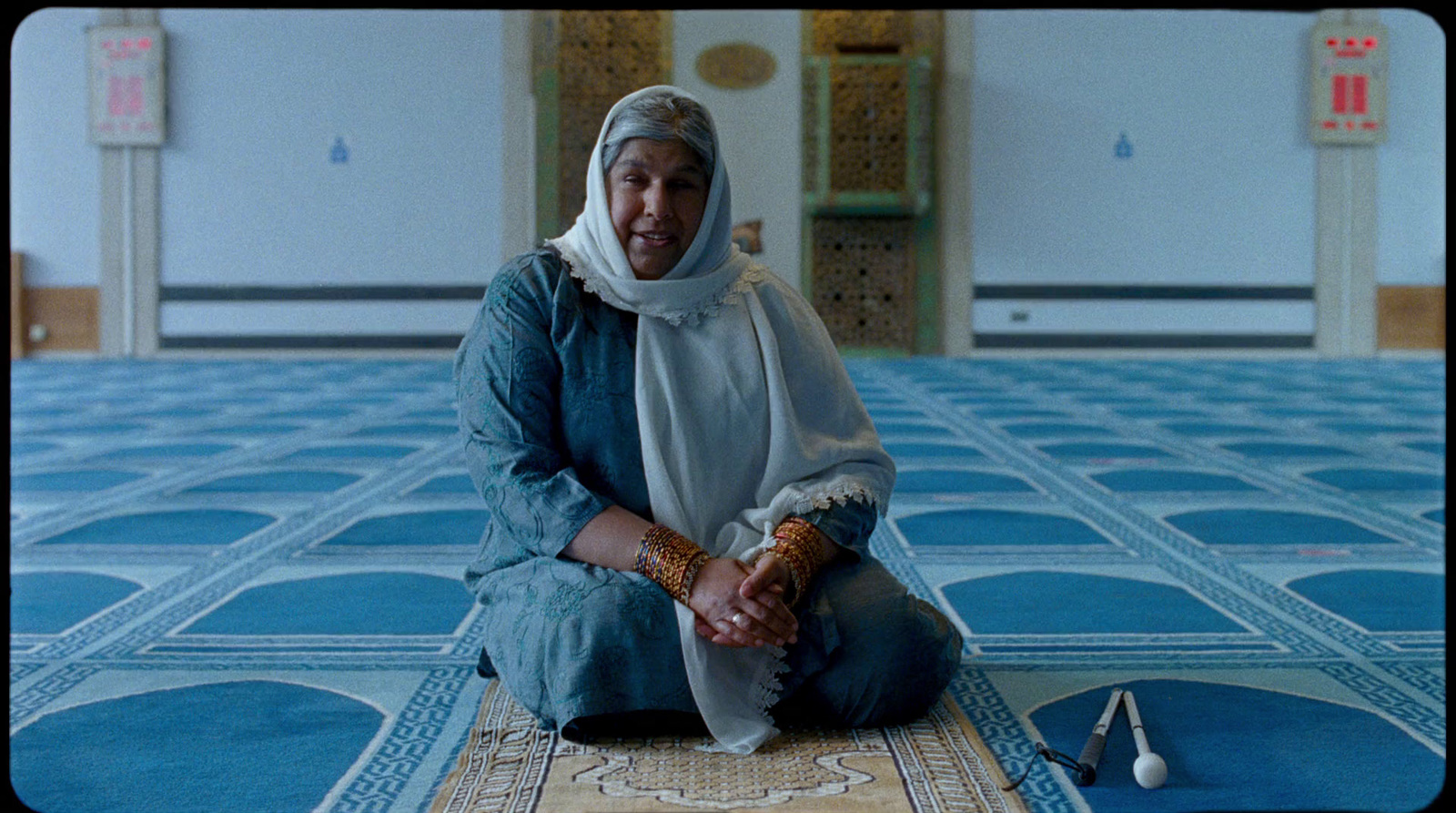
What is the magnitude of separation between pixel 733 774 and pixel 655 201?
646mm

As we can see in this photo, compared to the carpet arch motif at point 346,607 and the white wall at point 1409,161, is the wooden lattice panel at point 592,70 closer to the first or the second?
the white wall at point 1409,161

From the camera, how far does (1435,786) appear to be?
1.32 m

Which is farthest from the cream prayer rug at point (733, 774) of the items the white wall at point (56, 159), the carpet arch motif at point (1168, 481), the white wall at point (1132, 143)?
the white wall at point (56, 159)

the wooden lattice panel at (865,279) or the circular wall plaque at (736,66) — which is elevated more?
the circular wall plaque at (736,66)

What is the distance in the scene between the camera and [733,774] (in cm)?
134

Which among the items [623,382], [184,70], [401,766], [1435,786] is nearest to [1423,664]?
[1435,786]

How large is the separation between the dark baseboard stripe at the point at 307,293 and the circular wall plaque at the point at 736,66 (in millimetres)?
2076

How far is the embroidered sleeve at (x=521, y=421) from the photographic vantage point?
4.89ft

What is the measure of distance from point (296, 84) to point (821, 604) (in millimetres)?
7798

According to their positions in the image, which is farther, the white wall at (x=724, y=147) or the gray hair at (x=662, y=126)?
the white wall at (x=724, y=147)

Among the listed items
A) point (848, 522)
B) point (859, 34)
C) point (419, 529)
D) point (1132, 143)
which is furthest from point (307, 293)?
point (848, 522)

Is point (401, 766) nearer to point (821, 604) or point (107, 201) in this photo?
point (821, 604)

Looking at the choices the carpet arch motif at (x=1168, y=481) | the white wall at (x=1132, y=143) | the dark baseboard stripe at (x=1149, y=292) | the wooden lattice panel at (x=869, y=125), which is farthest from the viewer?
the dark baseboard stripe at (x=1149, y=292)

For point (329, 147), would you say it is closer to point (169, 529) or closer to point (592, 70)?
point (592, 70)
